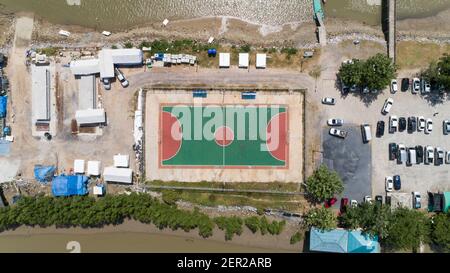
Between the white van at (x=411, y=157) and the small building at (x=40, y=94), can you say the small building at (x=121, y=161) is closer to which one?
the small building at (x=40, y=94)

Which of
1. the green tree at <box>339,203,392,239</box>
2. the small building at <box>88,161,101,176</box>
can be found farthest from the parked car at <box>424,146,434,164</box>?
the small building at <box>88,161,101,176</box>

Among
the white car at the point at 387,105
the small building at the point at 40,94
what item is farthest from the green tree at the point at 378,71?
the small building at the point at 40,94

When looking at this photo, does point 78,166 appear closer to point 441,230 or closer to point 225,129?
point 225,129

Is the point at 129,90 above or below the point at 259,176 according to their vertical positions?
above

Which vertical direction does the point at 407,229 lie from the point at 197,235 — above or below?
above

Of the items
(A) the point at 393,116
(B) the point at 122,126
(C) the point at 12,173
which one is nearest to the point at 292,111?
(A) the point at 393,116

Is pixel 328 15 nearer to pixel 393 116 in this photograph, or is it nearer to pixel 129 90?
pixel 393 116

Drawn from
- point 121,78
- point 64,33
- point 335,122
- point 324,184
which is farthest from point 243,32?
point 64,33
